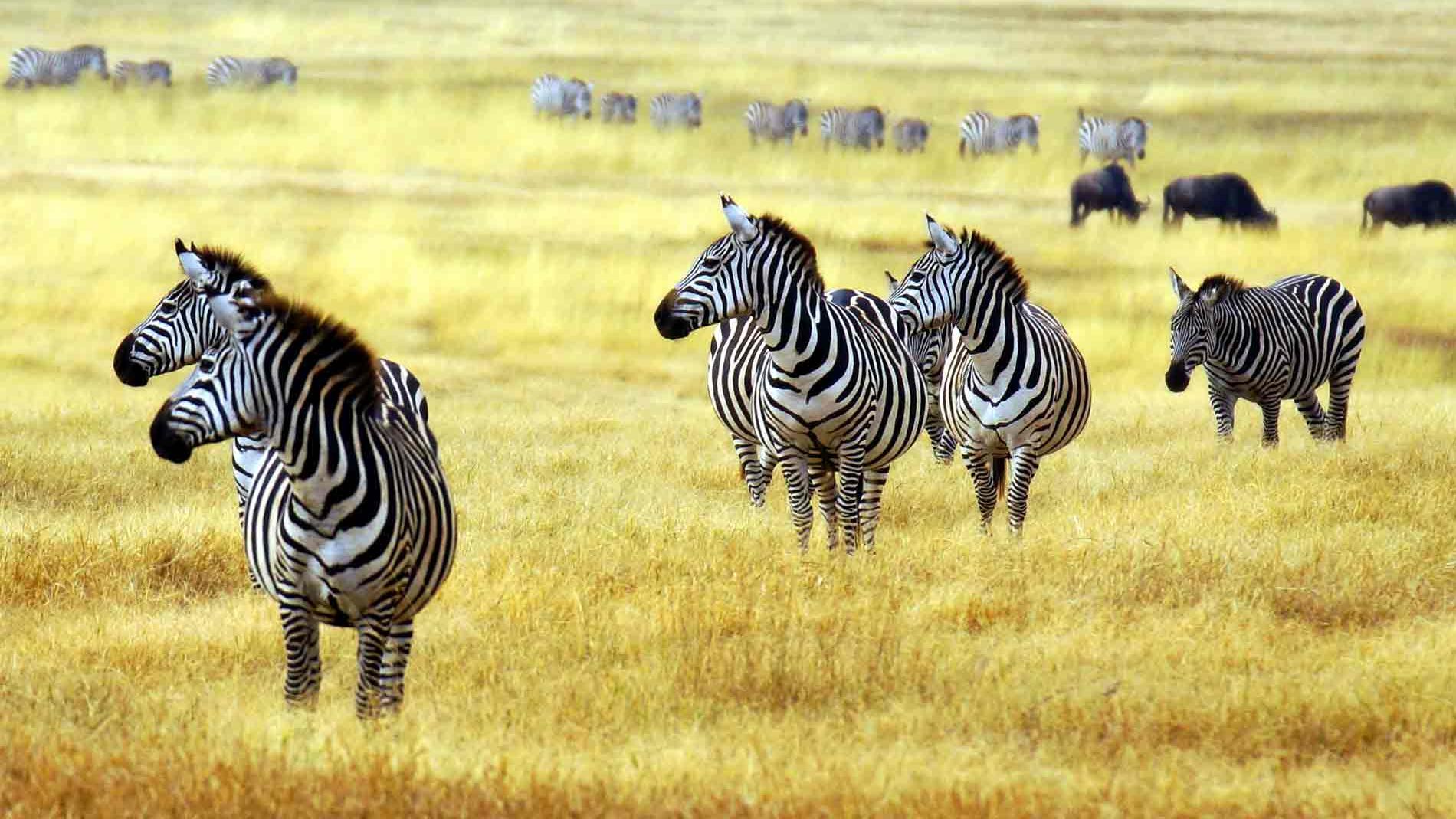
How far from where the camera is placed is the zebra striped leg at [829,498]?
32.4 feet

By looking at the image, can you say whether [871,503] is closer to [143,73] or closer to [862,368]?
[862,368]

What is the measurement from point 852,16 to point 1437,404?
2617 inches

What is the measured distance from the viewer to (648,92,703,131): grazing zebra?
45.4 meters

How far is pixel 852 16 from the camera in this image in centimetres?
7944

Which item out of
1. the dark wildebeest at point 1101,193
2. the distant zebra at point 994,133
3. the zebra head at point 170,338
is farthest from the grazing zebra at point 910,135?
the zebra head at point 170,338

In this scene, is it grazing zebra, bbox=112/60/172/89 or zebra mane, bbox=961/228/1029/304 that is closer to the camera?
zebra mane, bbox=961/228/1029/304

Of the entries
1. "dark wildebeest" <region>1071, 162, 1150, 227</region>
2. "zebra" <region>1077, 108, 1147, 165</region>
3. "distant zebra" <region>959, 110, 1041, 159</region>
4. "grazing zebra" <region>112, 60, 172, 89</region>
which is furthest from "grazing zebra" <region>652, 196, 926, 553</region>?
"grazing zebra" <region>112, 60, 172, 89</region>

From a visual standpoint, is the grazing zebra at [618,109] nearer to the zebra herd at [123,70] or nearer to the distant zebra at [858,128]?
the distant zebra at [858,128]

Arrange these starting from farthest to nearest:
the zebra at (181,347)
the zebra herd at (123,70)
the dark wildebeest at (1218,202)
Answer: the zebra herd at (123,70)
the dark wildebeest at (1218,202)
the zebra at (181,347)

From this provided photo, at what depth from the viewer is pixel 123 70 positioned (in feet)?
164

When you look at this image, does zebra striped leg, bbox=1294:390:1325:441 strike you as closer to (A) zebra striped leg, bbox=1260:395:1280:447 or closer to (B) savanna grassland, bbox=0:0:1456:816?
(B) savanna grassland, bbox=0:0:1456:816

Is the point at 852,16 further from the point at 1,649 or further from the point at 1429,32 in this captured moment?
the point at 1,649

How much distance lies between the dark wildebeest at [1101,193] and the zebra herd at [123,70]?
28.2 meters

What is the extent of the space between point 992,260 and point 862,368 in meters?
1.17
